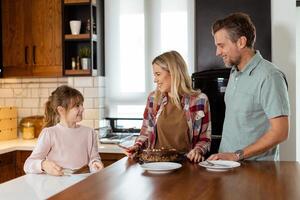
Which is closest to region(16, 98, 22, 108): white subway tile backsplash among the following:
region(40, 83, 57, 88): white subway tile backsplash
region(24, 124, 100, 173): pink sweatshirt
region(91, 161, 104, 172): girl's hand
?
region(40, 83, 57, 88): white subway tile backsplash

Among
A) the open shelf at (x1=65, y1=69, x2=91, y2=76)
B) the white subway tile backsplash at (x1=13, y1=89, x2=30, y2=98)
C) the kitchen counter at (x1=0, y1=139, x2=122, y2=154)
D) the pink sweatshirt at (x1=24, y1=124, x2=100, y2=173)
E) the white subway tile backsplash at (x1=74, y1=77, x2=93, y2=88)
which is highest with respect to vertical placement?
the open shelf at (x1=65, y1=69, x2=91, y2=76)

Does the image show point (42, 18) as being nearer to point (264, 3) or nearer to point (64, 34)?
point (64, 34)

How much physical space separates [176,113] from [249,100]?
39 cm

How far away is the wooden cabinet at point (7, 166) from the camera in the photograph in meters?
3.17

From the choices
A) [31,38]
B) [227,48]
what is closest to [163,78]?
[227,48]

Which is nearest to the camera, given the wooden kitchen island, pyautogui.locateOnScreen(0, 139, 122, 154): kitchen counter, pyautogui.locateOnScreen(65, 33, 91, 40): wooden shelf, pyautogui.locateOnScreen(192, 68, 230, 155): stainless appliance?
the wooden kitchen island

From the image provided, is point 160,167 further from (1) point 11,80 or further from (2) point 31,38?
(1) point 11,80

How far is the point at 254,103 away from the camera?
6.15ft

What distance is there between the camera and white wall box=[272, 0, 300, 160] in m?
2.86

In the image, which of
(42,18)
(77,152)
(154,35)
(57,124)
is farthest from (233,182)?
(42,18)

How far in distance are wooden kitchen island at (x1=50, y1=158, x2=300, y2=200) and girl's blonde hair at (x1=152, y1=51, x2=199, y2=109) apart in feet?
1.60

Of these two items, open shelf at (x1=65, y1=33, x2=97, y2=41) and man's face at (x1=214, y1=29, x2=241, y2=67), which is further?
open shelf at (x1=65, y1=33, x2=97, y2=41)

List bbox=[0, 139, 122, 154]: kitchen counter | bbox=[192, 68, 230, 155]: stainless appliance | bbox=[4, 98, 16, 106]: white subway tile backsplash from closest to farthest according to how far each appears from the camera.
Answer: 1. bbox=[192, 68, 230, 155]: stainless appliance
2. bbox=[0, 139, 122, 154]: kitchen counter
3. bbox=[4, 98, 16, 106]: white subway tile backsplash

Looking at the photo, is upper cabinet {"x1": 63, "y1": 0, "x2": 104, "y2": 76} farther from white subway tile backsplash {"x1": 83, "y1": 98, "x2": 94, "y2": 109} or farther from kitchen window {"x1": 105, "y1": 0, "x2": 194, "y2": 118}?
white subway tile backsplash {"x1": 83, "y1": 98, "x2": 94, "y2": 109}
